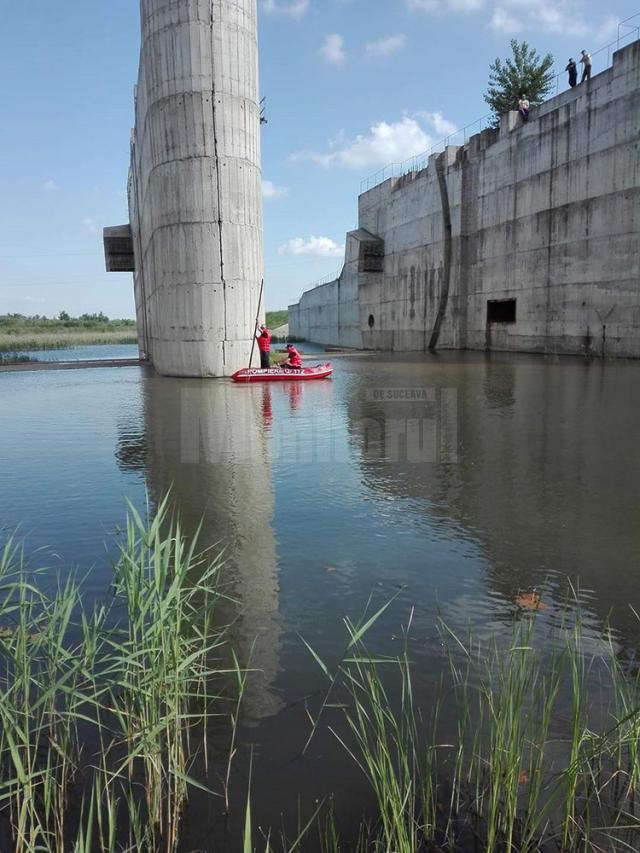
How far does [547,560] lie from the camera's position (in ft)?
16.5

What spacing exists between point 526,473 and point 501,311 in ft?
86.6

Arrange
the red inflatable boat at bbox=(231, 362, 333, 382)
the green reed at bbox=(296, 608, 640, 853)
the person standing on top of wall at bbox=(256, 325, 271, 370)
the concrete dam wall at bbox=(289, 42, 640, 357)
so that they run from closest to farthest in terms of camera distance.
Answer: the green reed at bbox=(296, 608, 640, 853)
the red inflatable boat at bbox=(231, 362, 333, 382)
the person standing on top of wall at bbox=(256, 325, 271, 370)
the concrete dam wall at bbox=(289, 42, 640, 357)

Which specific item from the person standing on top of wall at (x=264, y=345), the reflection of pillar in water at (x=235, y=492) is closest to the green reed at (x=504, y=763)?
the reflection of pillar in water at (x=235, y=492)

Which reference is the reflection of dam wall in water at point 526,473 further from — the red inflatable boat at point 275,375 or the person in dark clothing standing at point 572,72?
the person in dark clothing standing at point 572,72

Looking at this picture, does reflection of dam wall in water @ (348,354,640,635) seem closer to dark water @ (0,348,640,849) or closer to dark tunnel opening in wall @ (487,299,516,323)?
dark water @ (0,348,640,849)

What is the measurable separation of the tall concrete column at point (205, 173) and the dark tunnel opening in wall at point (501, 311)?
14990mm

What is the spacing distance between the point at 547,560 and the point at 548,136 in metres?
27.2

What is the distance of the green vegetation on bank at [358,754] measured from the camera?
95.0 inches

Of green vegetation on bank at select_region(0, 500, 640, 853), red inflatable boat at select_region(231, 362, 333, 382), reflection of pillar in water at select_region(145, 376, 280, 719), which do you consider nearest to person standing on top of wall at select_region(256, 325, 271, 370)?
red inflatable boat at select_region(231, 362, 333, 382)

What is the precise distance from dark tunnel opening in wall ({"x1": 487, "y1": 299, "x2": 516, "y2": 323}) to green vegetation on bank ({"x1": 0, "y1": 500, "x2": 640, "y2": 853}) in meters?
29.6

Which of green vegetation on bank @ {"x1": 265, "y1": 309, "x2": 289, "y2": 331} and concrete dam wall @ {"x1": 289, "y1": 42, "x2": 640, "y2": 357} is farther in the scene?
green vegetation on bank @ {"x1": 265, "y1": 309, "x2": 289, "y2": 331}

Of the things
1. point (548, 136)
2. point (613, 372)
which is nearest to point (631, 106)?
point (548, 136)

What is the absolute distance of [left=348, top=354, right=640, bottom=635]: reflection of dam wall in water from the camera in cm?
501

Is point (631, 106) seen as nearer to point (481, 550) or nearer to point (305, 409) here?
point (305, 409)
